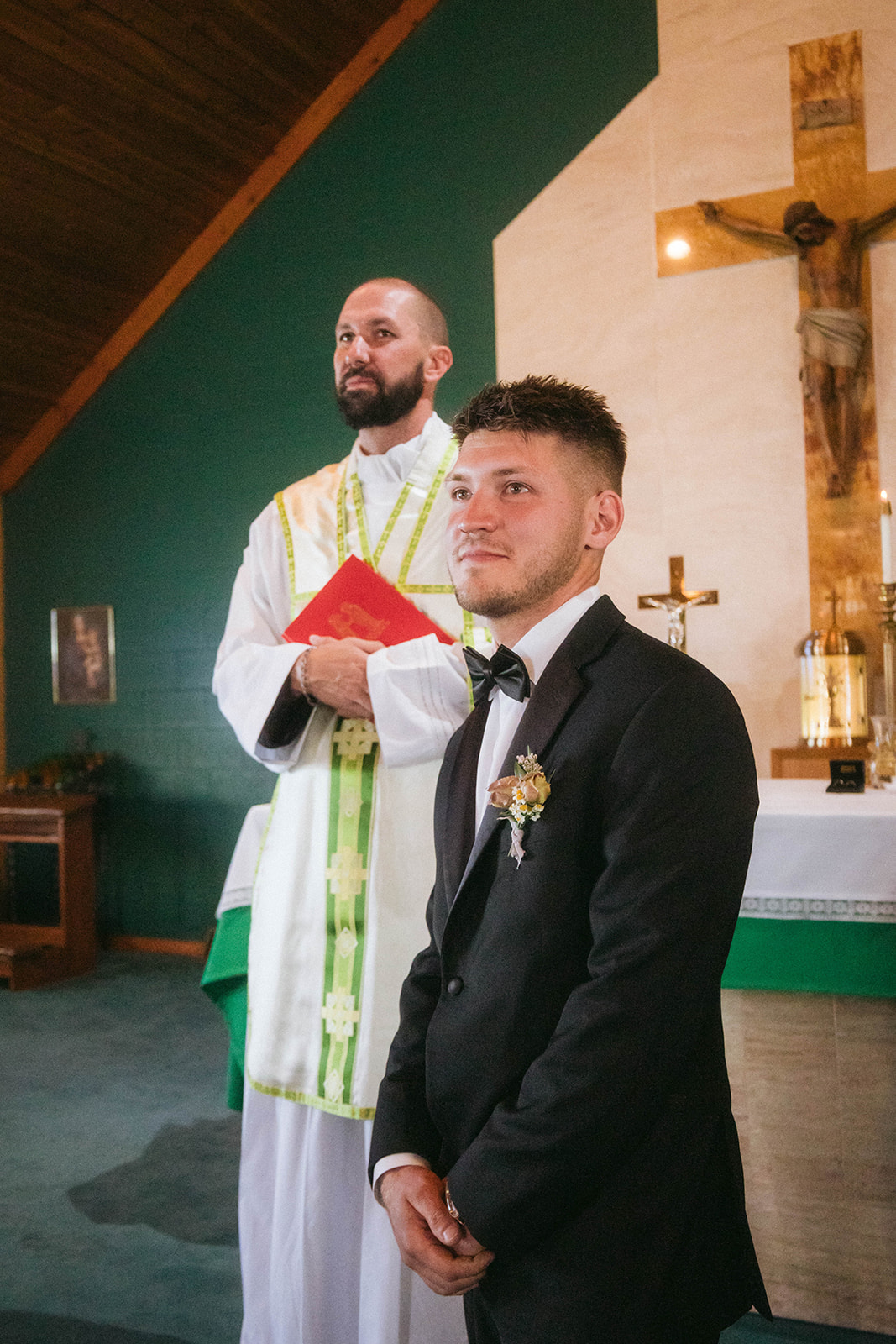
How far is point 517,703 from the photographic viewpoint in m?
1.28

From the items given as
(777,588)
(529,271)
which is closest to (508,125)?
(529,271)

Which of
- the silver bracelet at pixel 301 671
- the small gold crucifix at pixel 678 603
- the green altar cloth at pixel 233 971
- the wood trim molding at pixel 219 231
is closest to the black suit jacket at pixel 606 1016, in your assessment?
the silver bracelet at pixel 301 671

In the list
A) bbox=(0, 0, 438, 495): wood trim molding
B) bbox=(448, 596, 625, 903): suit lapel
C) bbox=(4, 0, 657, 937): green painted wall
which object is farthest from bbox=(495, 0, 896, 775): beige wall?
bbox=(448, 596, 625, 903): suit lapel

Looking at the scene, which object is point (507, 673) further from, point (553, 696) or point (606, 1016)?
point (606, 1016)

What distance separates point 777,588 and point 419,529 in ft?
9.77

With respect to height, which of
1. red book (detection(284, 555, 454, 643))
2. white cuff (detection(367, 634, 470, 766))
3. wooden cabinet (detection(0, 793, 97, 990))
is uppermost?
red book (detection(284, 555, 454, 643))

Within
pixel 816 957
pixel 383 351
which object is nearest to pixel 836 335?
pixel 383 351

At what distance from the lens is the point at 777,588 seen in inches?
181

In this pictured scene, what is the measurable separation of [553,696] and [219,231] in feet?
19.5

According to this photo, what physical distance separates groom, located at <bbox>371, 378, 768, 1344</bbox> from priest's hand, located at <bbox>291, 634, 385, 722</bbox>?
62 centimetres

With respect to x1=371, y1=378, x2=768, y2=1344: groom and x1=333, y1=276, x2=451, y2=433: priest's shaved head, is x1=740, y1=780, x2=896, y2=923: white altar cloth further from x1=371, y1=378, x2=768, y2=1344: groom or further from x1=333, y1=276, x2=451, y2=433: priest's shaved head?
x1=333, y1=276, x2=451, y2=433: priest's shaved head

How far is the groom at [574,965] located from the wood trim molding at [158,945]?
5.28m

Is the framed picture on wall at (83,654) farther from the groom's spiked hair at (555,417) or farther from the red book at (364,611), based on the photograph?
the groom's spiked hair at (555,417)

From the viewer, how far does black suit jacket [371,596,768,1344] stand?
992 mm
